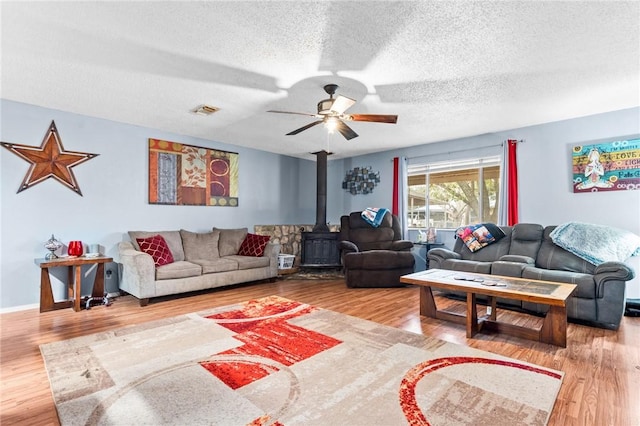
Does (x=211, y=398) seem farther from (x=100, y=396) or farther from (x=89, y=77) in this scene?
(x=89, y=77)

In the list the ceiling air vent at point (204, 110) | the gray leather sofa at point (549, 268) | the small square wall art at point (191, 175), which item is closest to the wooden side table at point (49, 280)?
the small square wall art at point (191, 175)

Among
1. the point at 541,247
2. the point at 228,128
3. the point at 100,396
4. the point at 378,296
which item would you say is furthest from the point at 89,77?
the point at 541,247

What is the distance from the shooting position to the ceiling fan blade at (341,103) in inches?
115

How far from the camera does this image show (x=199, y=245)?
16.4 ft

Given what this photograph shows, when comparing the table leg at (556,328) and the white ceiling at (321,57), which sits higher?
the white ceiling at (321,57)

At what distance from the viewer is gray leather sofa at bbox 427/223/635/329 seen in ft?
10.1

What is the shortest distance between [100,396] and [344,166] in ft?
19.9

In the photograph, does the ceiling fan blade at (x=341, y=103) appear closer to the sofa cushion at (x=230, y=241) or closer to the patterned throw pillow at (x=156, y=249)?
the patterned throw pillow at (x=156, y=249)

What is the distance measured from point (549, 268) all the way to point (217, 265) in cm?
440

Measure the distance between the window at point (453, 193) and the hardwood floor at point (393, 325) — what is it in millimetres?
1650

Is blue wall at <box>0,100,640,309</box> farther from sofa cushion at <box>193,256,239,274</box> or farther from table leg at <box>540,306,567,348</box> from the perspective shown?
table leg at <box>540,306,567,348</box>

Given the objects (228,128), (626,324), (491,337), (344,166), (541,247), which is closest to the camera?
(491,337)

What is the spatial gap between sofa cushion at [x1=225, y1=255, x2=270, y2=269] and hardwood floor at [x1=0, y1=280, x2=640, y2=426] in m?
0.35

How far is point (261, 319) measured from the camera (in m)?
3.31
